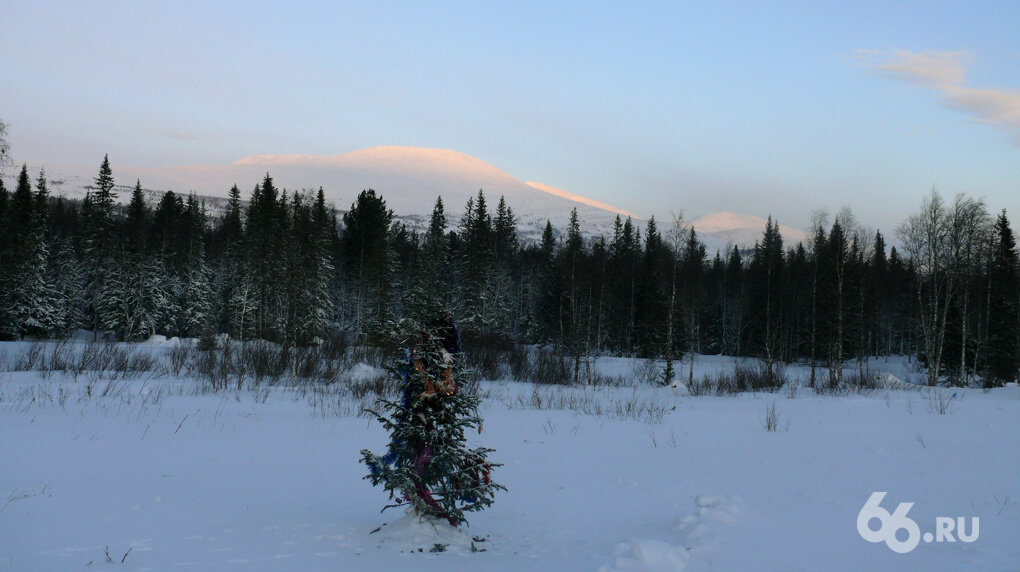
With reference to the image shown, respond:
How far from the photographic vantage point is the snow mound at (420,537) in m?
3.88

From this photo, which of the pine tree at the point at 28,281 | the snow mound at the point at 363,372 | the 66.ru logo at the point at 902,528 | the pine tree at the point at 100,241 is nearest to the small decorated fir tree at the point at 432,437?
the 66.ru logo at the point at 902,528

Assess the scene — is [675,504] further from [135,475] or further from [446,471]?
Answer: [135,475]

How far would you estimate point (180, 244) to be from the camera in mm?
48438

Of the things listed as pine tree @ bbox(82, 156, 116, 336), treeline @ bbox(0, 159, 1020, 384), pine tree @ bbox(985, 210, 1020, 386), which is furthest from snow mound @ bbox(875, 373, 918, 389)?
pine tree @ bbox(82, 156, 116, 336)

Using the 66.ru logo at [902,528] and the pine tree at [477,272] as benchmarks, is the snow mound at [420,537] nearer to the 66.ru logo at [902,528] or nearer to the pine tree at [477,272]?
the 66.ru logo at [902,528]

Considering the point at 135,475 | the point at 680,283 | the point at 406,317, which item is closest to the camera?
the point at 406,317

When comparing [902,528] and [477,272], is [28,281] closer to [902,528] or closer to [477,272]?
[477,272]

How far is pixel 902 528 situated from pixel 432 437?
3.66 m

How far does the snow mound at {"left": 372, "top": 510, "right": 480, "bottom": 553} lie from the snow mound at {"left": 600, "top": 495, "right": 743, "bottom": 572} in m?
1.11

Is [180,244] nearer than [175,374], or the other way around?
[175,374]

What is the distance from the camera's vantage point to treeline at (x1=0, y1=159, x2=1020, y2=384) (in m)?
32.7

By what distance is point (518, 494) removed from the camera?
5.68 metres

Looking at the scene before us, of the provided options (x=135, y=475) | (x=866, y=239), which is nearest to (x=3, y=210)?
(x=135, y=475)

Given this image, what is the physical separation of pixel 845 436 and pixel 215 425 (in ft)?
31.8
